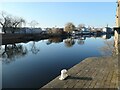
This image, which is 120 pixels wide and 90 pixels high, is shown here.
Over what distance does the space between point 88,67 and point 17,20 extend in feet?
231

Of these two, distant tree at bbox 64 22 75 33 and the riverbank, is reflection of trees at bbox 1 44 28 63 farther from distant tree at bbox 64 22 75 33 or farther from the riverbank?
distant tree at bbox 64 22 75 33

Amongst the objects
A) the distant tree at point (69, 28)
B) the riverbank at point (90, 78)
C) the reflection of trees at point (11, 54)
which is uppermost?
the distant tree at point (69, 28)

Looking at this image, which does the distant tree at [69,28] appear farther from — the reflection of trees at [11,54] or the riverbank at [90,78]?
the riverbank at [90,78]

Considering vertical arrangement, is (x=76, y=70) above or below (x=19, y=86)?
above

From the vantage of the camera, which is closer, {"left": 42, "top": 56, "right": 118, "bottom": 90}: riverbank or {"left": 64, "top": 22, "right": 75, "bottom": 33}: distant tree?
{"left": 42, "top": 56, "right": 118, "bottom": 90}: riverbank

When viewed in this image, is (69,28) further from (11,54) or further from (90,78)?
(90,78)

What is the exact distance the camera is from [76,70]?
10.1 m

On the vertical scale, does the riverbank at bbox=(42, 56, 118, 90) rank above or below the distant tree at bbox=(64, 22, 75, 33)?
below

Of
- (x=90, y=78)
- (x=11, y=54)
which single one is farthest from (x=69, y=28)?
(x=90, y=78)

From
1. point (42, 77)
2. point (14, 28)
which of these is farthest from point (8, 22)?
point (42, 77)

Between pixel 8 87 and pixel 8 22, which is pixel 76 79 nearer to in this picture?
pixel 8 87

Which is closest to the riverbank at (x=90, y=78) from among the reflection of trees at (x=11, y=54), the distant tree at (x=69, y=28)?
the reflection of trees at (x=11, y=54)

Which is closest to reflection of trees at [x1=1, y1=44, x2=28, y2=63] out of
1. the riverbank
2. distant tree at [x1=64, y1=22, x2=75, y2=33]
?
the riverbank

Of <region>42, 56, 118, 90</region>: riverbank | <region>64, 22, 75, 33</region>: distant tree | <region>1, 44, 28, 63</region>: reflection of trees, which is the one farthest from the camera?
<region>64, 22, 75, 33</region>: distant tree
